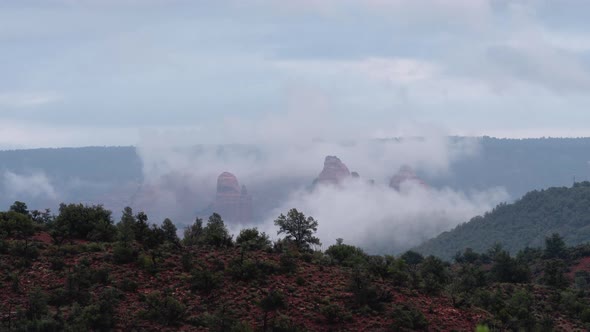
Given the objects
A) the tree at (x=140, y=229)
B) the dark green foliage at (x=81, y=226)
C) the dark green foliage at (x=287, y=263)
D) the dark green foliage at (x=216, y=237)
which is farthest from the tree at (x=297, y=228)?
the dark green foliage at (x=81, y=226)

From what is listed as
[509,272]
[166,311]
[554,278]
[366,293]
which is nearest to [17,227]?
[166,311]

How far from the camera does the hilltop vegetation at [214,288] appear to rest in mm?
38531

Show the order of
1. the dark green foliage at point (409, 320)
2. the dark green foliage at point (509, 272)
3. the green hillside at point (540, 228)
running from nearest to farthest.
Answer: the dark green foliage at point (409, 320), the dark green foliage at point (509, 272), the green hillside at point (540, 228)

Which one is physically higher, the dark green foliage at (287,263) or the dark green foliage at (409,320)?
the dark green foliage at (287,263)

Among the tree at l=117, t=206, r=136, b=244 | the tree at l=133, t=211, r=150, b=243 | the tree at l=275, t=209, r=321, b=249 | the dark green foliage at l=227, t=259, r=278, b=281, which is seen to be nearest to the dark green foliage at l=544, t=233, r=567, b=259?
the tree at l=275, t=209, r=321, b=249

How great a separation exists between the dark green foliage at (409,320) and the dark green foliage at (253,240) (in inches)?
527

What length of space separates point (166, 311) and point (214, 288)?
16.6 ft

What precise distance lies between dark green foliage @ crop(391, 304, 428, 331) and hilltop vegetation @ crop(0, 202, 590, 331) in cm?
6

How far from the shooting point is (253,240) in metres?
53.7

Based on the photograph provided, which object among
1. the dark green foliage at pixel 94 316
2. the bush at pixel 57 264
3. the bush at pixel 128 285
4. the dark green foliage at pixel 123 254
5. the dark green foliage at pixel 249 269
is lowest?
the dark green foliage at pixel 94 316

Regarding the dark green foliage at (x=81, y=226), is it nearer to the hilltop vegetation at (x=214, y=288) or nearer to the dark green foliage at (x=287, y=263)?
the hilltop vegetation at (x=214, y=288)

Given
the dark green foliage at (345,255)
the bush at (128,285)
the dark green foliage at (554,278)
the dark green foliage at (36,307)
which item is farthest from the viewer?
the dark green foliage at (554,278)

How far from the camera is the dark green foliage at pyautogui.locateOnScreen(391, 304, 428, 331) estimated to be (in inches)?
1571

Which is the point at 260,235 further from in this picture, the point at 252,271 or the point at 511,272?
the point at 511,272
